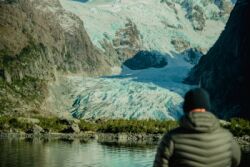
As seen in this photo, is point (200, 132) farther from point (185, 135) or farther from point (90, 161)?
point (90, 161)

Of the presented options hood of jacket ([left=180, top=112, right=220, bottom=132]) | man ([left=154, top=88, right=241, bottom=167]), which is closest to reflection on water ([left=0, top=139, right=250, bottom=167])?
man ([left=154, top=88, right=241, bottom=167])

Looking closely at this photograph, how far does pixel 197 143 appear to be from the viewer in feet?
41.9

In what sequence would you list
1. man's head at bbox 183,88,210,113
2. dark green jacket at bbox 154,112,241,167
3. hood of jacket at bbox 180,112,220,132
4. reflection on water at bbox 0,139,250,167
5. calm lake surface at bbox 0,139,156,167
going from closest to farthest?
1. dark green jacket at bbox 154,112,241,167
2. hood of jacket at bbox 180,112,220,132
3. man's head at bbox 183,88,210,113
4. reflection on water at bbox 0,139,250,167
5. calm lake surface at bbox 0,139,156,167

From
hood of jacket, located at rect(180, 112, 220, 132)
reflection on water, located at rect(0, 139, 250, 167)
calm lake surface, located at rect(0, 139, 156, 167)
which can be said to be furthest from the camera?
calm lake surface, located at rect(0, 139, 156, 167)

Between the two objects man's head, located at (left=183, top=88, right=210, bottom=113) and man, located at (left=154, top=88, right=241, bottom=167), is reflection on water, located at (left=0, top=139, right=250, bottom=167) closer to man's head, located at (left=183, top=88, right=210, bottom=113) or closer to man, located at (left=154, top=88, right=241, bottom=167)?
man's head, located at (left=183, top=88, right=210, bottom=113)

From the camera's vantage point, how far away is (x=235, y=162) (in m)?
13.2

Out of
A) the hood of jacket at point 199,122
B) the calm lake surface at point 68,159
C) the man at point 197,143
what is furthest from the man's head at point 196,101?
the calm lake surface at point 68,159

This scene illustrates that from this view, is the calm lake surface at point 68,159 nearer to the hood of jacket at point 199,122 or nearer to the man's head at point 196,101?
the man's head at point 196,101

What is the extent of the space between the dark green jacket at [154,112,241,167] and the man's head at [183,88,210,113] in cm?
18

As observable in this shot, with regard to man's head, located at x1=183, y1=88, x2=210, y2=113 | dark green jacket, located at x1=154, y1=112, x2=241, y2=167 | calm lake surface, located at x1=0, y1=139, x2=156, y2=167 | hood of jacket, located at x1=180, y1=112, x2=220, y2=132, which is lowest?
calm lake surface, located at x1=0, y1=139, x2=156, y2=167

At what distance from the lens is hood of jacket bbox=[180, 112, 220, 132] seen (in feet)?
42.0

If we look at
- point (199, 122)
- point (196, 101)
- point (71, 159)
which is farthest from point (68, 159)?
point (199, 122)

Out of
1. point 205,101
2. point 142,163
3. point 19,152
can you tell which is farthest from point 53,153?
point 205,101

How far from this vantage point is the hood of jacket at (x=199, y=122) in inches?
504
